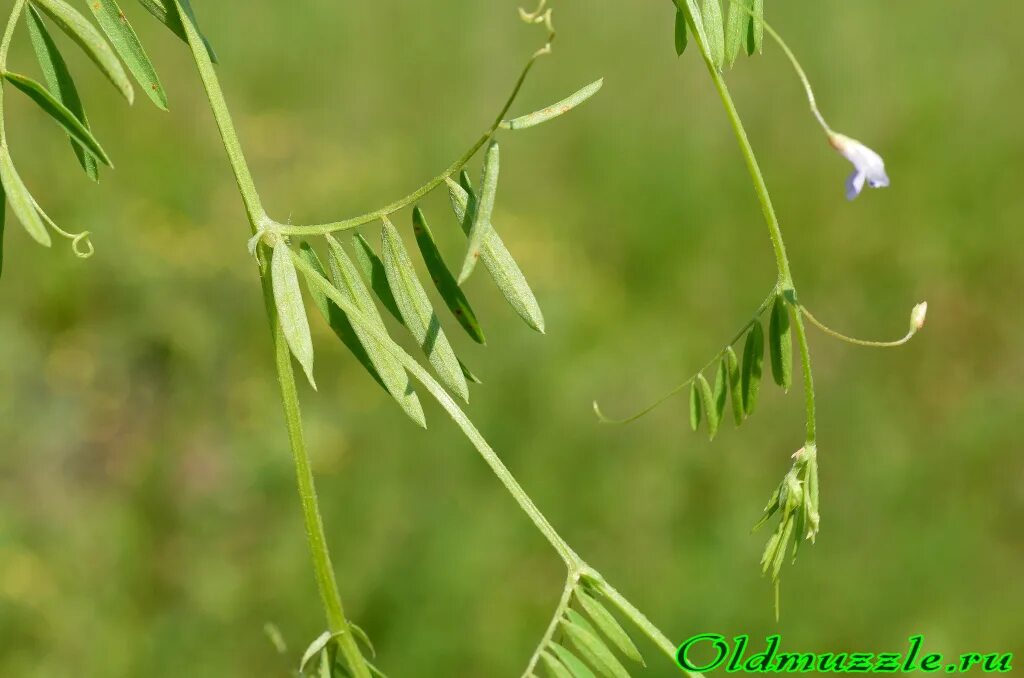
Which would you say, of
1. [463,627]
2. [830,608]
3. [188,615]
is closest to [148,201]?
[188,615]

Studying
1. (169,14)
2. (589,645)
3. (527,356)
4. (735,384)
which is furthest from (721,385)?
(527,356)

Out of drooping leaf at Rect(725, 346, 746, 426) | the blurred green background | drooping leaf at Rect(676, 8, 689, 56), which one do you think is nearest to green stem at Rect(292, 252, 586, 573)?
drooping leaf at Rect(725, 346, 746, 426)

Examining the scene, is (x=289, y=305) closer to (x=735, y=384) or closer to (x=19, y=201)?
(x=19, y=201)

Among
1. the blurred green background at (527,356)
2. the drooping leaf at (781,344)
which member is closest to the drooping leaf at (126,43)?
the drooping leaf at (781,344)

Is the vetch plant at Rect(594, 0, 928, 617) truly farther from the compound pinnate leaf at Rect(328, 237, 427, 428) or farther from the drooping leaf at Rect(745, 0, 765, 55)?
the compound pinnate leaf at Rect(328, 237, 427, 428)

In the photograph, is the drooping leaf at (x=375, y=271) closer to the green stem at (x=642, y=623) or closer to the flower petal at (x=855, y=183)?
the green stem at (x=642, y=623)
